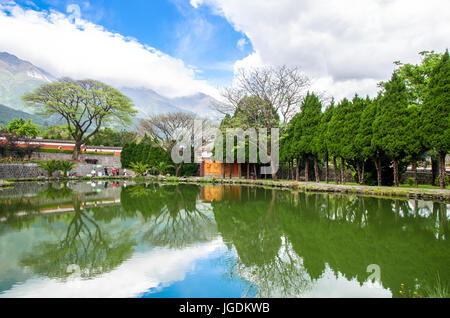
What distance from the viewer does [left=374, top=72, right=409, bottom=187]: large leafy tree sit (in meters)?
12.6

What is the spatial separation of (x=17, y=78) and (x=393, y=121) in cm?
21221

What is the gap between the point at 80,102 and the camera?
29594 mm

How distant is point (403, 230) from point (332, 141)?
11.3 m

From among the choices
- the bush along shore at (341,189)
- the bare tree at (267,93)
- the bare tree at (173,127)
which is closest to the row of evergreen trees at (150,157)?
the bare tree at (173,127)

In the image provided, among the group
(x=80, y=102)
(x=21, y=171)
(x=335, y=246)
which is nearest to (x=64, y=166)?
(x=21, y=171)

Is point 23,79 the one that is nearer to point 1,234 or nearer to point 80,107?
point 80,107

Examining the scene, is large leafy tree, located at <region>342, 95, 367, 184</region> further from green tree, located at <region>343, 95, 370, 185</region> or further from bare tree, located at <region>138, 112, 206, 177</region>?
bare tree, located at <region>138, 112, 206, 177</region>

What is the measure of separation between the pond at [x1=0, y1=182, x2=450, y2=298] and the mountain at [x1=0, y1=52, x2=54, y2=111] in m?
179

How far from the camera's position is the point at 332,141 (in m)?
16.3

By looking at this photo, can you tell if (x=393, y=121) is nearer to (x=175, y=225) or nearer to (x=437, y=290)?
(x=175, y=225)

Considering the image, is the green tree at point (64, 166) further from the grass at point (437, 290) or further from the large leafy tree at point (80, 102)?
the grass at point (437, 290)

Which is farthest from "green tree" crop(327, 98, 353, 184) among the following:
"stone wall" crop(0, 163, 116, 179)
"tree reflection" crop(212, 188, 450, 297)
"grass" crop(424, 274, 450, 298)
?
"stone wall" crop(0, 163, 116, 179)

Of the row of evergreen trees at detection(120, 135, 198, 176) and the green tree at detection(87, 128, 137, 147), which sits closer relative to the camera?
the row of evergreen trees at detection(120, 135, 198, 176)
